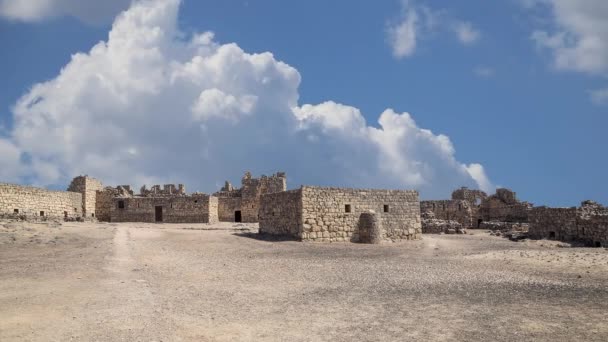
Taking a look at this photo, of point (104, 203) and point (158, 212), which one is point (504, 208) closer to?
point (158, 212)

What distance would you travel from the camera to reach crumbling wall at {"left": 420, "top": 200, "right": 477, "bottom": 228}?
134ft

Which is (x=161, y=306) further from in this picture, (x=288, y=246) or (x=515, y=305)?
(x=288, y=246)

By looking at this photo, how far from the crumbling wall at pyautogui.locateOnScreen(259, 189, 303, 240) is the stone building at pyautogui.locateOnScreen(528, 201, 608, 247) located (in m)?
14.5

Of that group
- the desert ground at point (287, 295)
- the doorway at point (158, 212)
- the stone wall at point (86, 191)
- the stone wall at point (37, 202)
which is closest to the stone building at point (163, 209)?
the doorway at point (158, 212)

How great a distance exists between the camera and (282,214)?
23453mm

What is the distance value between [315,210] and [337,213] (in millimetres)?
1203

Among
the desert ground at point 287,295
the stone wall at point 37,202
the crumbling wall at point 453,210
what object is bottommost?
the desert ground at point 287,295

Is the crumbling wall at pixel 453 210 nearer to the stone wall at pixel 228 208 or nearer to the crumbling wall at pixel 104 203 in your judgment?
the stone wall at pixel 228 208

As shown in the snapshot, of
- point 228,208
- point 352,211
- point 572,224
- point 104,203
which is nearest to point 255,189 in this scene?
point 228,208

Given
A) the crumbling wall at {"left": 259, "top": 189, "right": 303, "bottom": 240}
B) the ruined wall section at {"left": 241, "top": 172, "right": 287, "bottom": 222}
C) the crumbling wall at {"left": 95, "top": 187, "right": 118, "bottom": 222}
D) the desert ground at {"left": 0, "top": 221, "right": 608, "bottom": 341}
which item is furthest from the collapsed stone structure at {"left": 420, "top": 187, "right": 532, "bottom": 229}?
the crumbling wall at {"left": 95, "top": 187, "right": 118, "bottom": 222}

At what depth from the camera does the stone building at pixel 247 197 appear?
133ft

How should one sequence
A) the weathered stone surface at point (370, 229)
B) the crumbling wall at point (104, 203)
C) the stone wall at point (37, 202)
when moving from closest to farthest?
1. the weathered stone surface at point (370, 229)
2. the stone wall at point (37, 202)
3. the crumbling wall at point (104, 203)

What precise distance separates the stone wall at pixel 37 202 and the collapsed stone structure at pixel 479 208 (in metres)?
28.8

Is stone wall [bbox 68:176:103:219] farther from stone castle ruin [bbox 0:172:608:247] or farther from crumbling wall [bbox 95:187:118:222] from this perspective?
crumbling wall [bbox 95:187:118:222]
